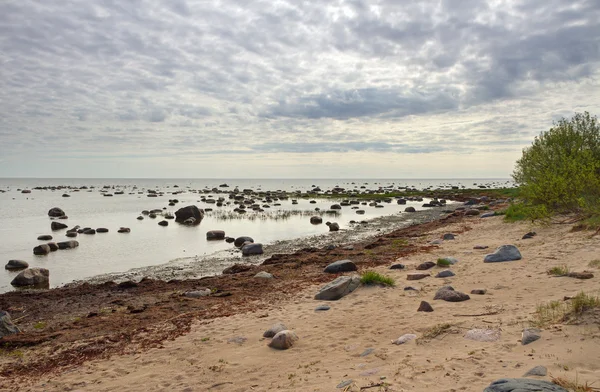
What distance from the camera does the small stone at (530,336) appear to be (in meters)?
6.64

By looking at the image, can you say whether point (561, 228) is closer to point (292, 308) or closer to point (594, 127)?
point (594, 127)

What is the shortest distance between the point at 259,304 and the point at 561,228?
14.9 m

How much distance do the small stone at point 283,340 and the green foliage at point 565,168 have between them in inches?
527

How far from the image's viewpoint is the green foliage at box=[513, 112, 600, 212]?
17.3 metres

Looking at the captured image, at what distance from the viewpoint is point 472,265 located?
14281 millimetres

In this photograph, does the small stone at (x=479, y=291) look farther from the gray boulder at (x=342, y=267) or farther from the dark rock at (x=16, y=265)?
the dark rock at (x=16, y=265)

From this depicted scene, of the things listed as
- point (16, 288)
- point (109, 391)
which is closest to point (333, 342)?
point (109, 391)

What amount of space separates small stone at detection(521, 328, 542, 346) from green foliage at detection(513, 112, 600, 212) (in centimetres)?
1156

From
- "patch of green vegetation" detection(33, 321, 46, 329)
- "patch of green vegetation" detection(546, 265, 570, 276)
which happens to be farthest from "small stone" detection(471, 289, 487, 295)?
A: "patch of green vegetation" detection(33, 321, 46, 329)

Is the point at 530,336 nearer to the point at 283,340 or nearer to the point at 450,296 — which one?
the point at 450,296

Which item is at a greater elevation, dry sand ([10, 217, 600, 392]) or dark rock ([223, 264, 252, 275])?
dry sand ([10, 217, 600, 392])

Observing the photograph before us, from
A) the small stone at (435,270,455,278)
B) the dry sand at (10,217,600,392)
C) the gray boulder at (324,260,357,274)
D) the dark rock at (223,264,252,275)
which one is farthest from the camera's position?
the dark rock at (223,264,252,275)

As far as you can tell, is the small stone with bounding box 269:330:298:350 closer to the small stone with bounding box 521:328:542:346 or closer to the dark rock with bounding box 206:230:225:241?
the small stone with bounding box 521:328:542:346

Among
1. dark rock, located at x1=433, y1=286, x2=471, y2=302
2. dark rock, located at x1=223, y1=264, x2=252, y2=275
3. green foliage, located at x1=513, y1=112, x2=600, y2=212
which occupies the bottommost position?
dark rock, located at x1=223, y1=264, x2=252, y2=275
